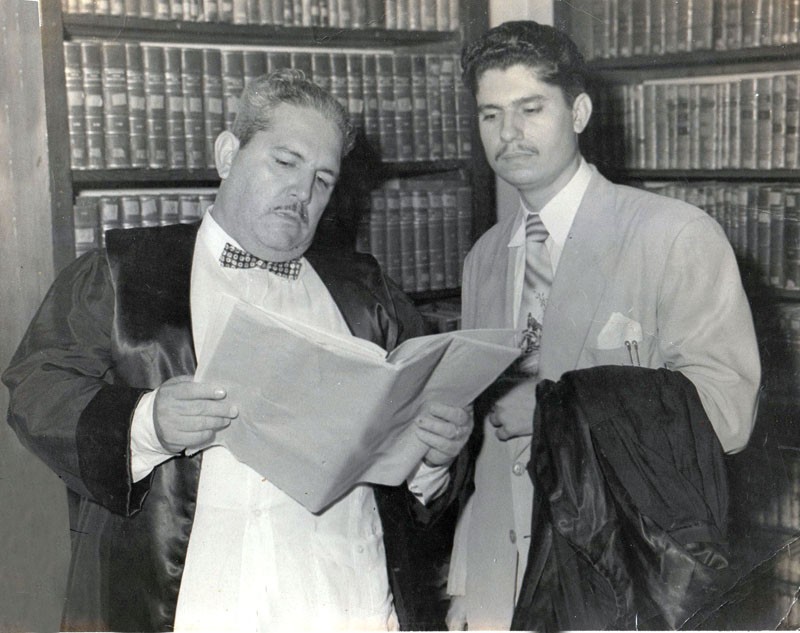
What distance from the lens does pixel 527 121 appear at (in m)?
1.55

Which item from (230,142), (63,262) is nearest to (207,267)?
(230,142)

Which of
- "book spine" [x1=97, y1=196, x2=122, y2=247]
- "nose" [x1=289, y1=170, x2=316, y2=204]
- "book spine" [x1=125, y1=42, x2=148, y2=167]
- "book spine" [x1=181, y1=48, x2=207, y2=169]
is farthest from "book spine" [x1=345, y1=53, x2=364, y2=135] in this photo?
"nose" [x1=289, y1=170, x2=316, y2=204]

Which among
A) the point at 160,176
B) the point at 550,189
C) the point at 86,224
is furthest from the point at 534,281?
the point at 86,224

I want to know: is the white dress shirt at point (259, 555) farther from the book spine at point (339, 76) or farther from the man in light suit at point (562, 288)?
the book spine at point (339, 76)

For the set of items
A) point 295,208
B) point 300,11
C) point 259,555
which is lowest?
point 259,555

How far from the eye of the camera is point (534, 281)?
62.8 inches

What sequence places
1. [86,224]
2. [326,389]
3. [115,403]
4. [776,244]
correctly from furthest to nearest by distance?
[776,244] < [86,224] < [115,403] < [326,389]

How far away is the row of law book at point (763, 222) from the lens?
7.22ft

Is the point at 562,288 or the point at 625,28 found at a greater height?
the point at 625,28

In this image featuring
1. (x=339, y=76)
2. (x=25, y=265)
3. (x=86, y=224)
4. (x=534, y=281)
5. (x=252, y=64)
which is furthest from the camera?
(x=339, y=76)

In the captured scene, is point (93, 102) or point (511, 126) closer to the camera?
point (511, 126)

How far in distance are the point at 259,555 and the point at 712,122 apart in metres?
1.75

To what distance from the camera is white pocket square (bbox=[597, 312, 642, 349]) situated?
4.86 feet

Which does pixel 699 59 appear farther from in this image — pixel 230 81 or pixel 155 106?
pixel 155 106
